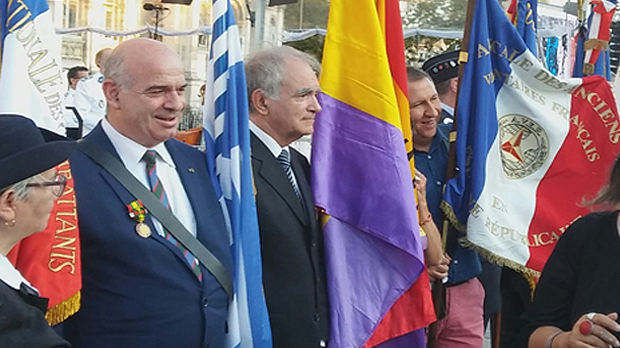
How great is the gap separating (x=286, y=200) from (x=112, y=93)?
86cm

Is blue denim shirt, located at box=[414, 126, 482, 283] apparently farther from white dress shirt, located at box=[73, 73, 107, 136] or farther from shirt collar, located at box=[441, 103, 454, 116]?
white dress shirt, located at box=[73, 73, 107, 136]

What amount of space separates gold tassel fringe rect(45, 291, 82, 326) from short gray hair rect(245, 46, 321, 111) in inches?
51.8

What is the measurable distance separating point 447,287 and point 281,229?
1.39 metres

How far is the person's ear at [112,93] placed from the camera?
118 inches

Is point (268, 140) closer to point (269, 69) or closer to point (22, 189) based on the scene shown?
point (269, 69)

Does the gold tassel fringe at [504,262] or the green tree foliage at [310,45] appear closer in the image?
the gold tassel fringe at [504,262]

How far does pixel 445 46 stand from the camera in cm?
1739

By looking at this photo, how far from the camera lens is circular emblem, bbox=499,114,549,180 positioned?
4.45 meters

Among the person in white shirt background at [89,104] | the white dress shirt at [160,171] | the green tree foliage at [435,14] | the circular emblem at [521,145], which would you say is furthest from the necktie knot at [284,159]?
the green tree foliage at [435,14]

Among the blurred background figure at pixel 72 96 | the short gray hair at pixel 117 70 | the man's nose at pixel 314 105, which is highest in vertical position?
the short gray hair at pixel 117 70

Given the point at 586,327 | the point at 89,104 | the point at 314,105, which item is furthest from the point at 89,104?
the point at 586,327

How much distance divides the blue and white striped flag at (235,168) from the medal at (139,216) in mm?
449

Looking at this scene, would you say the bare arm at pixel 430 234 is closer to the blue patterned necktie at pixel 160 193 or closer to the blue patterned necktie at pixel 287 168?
the blue patterned necktie at pixel 287 168

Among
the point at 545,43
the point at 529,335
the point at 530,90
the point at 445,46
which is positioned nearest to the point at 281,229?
the point at 529,335
